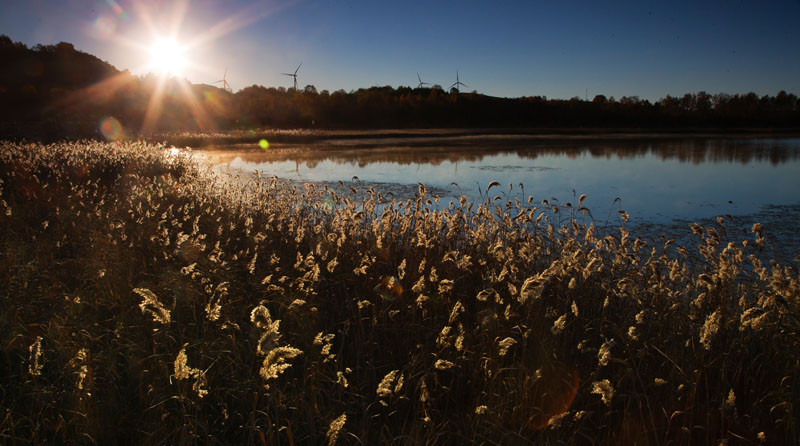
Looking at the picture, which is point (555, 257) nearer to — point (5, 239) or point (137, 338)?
point (137, 338)

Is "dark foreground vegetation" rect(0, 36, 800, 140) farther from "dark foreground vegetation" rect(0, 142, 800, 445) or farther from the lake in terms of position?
"dark foreground vegetation" rect(0, 142, 800, 445)

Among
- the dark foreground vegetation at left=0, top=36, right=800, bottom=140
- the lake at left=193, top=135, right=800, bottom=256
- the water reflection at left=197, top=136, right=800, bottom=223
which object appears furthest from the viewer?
the dark foreground vegetation at left=0, top=36, right=800, bottom=140

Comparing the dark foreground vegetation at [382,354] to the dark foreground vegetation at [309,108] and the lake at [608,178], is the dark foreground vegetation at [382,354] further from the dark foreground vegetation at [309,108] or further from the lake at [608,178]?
the dark foreground vegetation at [309,108]

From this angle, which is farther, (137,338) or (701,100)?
(701,100)

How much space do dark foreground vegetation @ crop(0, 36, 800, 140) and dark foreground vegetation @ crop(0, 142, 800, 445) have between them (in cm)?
5563

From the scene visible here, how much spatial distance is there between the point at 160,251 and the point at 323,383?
318 centimetres

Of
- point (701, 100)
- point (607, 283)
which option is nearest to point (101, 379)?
point (607, 283)

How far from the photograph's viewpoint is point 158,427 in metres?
2.63

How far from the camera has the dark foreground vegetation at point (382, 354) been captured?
2650 mm

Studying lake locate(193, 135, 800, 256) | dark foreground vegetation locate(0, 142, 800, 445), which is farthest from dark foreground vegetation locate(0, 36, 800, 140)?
dark foreground vegetation locate(0, 142, 800, 445)

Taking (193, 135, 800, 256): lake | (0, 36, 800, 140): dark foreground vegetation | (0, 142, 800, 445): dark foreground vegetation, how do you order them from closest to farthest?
(0, 142, 800, 445): dark foreground vegetation
(193, 135, 800, 256): lake
(0, 36, 800, 140): dark foreground vegetation

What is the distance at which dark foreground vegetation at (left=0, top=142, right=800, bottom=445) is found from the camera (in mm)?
2650

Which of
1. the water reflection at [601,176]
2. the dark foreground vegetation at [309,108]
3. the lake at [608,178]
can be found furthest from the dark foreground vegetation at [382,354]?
the dark foreground vegetation at [309,108]

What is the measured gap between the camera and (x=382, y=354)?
371cm
